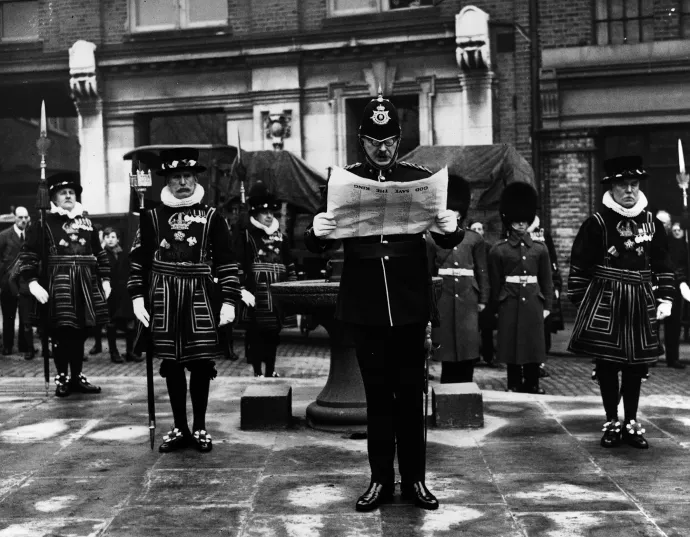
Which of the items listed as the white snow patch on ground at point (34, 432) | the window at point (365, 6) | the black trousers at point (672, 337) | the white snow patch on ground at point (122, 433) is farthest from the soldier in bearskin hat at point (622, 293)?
the window at point (365, 6)

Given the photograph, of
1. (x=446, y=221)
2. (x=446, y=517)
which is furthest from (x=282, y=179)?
(x=446, y=517)

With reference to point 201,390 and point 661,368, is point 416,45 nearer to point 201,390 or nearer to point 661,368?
point 661,368

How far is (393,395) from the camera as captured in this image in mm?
5562

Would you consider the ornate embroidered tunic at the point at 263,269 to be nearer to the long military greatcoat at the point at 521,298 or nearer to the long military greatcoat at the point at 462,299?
the long military greatcoat at the point at 462,299

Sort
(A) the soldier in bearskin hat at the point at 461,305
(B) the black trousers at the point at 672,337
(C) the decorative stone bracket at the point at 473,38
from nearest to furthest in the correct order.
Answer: (A) the soldier in bearskin hat at the point at 461,305 → (B) the black trousers at the point at 672,337 → (C) the decorative stone bracket at the point at 473,38

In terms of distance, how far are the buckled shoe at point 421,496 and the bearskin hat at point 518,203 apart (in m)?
5.14

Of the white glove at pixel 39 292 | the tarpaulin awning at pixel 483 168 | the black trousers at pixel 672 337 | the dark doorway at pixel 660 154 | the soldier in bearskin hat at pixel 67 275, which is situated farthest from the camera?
the dark doorway at pixel 660 154

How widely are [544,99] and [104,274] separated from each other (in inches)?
423

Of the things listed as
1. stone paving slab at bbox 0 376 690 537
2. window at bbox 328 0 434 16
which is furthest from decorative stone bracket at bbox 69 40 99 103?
stone paving slab at bbox 0 376 690 537

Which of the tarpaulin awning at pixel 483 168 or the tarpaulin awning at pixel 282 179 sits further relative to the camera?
the tarpaulin awning at pixel 282 179

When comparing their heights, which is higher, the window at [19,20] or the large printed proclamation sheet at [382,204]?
the window at [19,20]

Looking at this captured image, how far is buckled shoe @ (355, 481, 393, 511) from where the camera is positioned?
212 inches

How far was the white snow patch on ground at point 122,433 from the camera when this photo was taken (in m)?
7.46

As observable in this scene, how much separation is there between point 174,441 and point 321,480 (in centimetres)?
133
